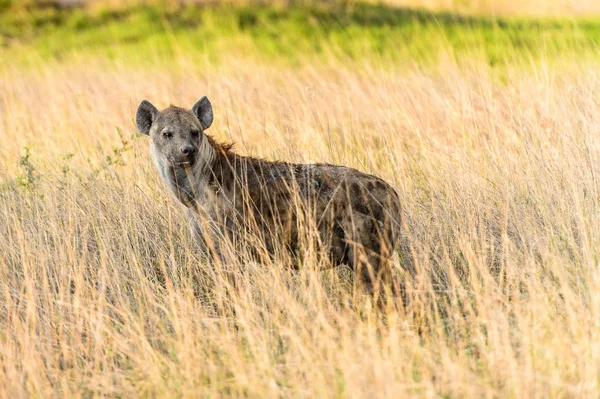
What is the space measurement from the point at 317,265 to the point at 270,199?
0.51m

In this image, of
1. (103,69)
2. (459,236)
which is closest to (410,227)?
(459,236)

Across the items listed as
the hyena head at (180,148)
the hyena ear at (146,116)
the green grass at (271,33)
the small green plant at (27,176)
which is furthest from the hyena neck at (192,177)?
the green grass at (271,33)

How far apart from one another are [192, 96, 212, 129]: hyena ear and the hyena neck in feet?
0.74

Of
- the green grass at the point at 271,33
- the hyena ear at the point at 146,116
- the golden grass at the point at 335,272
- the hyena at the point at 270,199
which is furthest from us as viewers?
the green grass at the point at 271,33

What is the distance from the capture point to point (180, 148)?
4.95 meters

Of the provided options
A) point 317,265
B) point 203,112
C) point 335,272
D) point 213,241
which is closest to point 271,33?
point 203,112

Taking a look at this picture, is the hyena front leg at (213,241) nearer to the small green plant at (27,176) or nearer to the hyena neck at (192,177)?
the hyena neck at (192,177)

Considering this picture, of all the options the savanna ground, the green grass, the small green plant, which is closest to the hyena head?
the savanna ground

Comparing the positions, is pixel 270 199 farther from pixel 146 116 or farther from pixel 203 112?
pixel 146 116

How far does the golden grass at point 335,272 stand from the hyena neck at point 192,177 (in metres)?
0.41

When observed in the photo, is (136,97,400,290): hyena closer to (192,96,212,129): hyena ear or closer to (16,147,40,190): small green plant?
(192,96,212,129): hyena ear

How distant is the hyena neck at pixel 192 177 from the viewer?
5109mm

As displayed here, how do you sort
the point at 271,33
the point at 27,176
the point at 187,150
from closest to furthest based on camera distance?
the point at 187,150 → the point at 27,176 → the point at 271,33

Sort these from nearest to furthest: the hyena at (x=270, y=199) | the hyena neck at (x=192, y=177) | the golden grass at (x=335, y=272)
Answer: the golden grass at (x=335, y=272) → the hyena at (x=270, y=199) → the hyena neck at (x=192, y=177)
